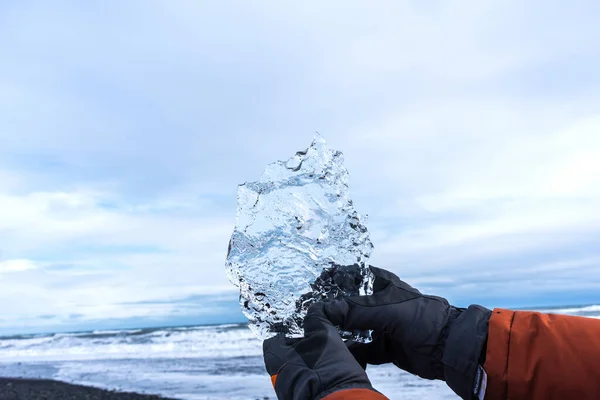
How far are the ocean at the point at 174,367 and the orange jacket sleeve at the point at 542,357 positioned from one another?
5.55m

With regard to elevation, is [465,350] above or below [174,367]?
above

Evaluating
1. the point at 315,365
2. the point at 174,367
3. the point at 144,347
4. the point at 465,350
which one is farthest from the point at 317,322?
the point at 144,347

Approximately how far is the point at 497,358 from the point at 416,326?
13.2 inches

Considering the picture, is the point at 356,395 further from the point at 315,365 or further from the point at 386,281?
the point at 386,281

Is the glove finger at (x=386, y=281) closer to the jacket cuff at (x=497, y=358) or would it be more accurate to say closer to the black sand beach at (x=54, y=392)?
the jacket cuff at (x=497, y=358)

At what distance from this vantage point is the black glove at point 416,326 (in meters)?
1.87

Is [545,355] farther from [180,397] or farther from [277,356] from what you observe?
[180,397]

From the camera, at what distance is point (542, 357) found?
170 centimetres

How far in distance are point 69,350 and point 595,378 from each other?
20.5 metres

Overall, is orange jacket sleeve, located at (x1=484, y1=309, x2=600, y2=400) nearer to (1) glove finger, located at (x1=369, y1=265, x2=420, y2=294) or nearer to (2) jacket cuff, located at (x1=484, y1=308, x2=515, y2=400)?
(2) jacket cuff, located at (x1=484, y1=308, x2=515, y2=400)

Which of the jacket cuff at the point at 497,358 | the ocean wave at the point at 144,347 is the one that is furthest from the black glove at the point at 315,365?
the ocean wave at the point at 144,347

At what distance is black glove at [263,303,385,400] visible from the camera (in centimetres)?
165

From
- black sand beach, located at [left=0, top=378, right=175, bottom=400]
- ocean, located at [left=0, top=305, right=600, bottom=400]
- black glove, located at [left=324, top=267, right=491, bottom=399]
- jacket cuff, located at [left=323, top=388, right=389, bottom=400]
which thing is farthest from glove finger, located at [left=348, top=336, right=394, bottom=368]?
black sand beach, located at [left=0, top=378, right=175, bottom=400]

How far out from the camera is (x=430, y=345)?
1976mm
